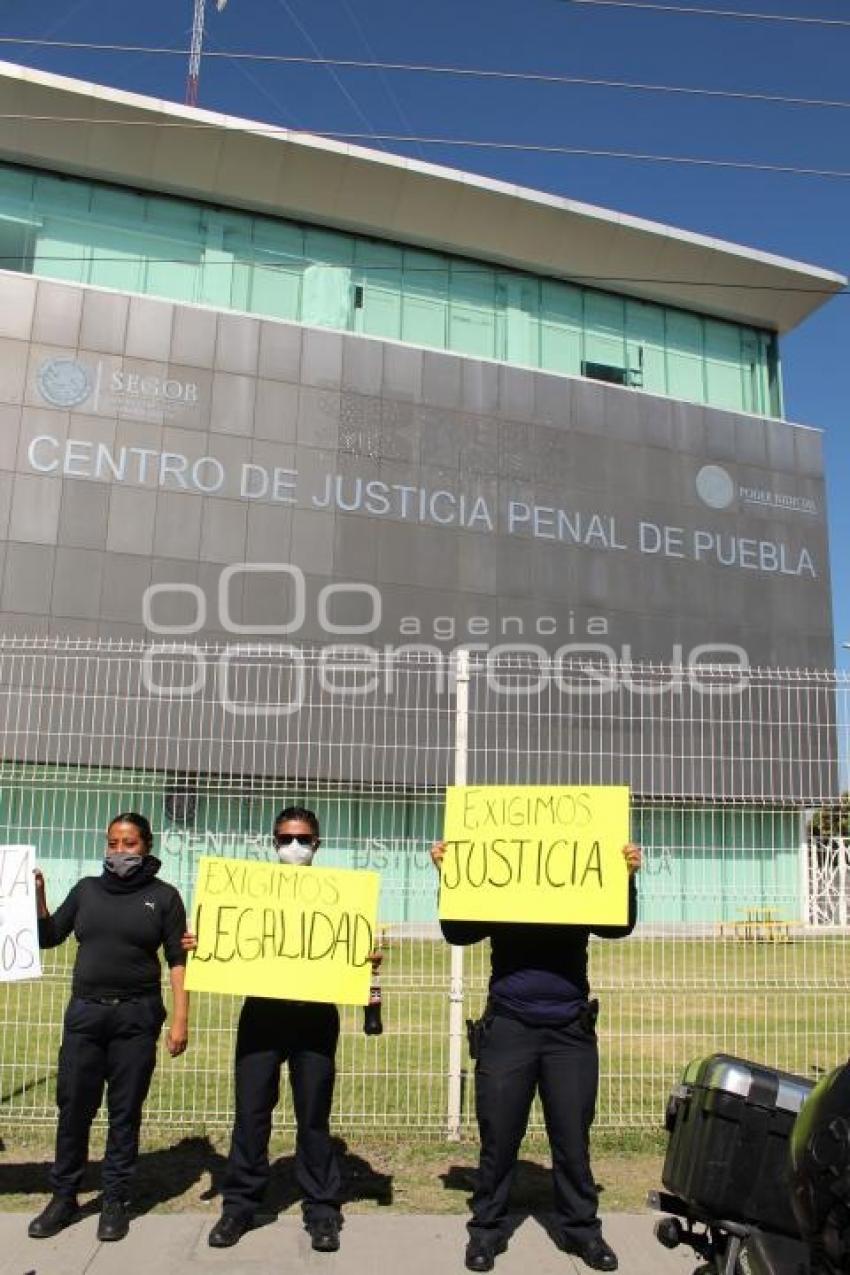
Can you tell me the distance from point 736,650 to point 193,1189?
74.3ft

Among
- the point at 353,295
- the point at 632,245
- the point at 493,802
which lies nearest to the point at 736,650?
the point at 632,245

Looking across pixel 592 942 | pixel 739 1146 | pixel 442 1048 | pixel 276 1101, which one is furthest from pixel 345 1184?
pixel 442 1048

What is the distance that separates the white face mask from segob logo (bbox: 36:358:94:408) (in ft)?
64.1

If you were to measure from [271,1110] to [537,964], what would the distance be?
1.30 m

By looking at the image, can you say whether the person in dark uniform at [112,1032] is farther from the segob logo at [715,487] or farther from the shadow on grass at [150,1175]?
the segob logo at [715,487]

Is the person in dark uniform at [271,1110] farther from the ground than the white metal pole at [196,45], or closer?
closer

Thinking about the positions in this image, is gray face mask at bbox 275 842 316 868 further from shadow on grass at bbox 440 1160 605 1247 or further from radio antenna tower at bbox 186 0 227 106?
radio antenna tower at bbox 186 0 227 106

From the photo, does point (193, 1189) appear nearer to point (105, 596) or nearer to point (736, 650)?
point (105, 596)

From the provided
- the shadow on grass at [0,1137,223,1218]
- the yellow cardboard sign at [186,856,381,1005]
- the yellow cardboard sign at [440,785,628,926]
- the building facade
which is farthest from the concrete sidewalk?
the building facade

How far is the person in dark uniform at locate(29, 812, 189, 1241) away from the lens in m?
4.56

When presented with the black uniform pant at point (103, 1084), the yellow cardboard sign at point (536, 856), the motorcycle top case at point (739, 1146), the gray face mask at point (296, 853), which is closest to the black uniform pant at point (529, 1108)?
the yellow cardboard sign at point (536, 856)

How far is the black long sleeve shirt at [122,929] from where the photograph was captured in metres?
4.62

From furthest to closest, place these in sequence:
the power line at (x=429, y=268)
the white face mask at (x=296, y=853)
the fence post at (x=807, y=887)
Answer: the power line at (x=429, y=268), the fence post at (x=807, y=887), the white face mask at (x=296, y=853)

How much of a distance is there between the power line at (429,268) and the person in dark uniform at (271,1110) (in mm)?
22417
